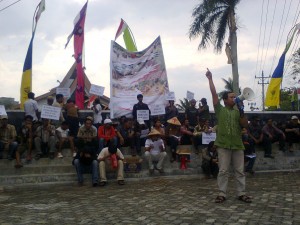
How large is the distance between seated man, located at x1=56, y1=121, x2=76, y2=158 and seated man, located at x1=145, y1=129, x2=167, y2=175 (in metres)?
2.21

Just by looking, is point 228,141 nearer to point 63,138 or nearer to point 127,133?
point 127,133

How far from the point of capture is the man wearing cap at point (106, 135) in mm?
12000

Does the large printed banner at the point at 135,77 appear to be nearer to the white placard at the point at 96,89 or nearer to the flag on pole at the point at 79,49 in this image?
the white placard at the point at 96,89

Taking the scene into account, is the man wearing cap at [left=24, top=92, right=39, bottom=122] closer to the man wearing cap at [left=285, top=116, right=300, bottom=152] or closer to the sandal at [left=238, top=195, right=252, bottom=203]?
the sandal at [left=238, top=195, right=252, bottom=203]

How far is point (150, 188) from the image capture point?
1015cm

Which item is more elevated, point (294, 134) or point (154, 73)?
point (154, 73)

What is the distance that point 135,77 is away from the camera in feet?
47.5

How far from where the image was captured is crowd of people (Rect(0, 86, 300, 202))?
11398mm

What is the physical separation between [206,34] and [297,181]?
1630 cm

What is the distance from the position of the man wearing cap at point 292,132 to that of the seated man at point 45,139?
7.63 metres

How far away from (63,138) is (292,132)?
7.50 metres

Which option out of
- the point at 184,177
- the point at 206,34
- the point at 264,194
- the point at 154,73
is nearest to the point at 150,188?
the point at 184,177

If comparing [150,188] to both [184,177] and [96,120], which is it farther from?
[96,120]

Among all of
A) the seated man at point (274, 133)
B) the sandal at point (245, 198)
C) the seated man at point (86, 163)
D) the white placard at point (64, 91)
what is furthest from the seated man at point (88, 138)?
the seated man at point (274, 133)
